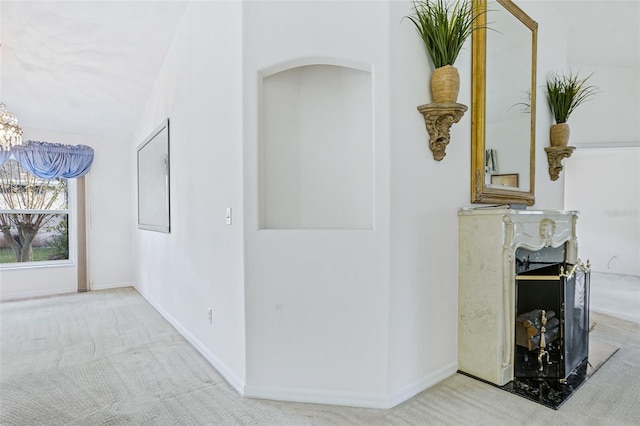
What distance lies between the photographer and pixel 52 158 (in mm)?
4703

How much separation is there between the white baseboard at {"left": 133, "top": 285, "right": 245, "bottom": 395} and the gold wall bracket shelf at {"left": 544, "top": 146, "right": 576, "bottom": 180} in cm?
331

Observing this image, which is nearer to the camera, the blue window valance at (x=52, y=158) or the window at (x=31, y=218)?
the blue window valance at (x=52, y=158)

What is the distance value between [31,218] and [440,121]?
534 cm

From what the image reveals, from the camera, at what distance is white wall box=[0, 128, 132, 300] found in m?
4.85

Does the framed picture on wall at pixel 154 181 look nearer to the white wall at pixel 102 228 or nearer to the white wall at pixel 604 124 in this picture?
the white wall at pixel 102 228

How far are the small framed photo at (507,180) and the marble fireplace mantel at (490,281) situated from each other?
406mm

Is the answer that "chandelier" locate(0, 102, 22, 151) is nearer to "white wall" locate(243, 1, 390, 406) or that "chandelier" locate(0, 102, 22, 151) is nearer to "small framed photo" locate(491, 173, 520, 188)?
"white wall" locate(243, 1, 390, 406)

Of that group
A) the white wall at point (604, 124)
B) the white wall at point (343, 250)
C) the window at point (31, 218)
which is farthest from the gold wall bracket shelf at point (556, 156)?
the window at point (31, 218)

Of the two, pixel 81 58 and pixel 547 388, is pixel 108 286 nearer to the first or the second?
pixel 81 58

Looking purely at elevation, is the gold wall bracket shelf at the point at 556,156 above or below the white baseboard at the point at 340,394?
A: above

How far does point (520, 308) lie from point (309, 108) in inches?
79.0

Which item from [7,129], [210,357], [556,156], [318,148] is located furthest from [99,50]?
[556,156]

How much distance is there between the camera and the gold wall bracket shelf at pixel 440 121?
2137 mm

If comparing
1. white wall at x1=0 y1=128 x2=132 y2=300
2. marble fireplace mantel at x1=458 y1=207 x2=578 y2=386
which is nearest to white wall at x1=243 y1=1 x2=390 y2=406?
marble fireplace mantel at x1=458 y1=207 x2=578 y2=386
